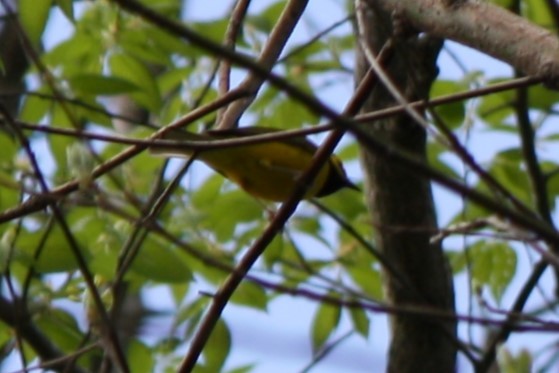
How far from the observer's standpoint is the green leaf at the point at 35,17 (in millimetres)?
3092

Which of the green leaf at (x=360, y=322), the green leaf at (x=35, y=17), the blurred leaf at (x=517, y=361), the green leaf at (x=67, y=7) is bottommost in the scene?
the blurred leaf at (x=517, y=361)

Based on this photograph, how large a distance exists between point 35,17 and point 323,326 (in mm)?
1532

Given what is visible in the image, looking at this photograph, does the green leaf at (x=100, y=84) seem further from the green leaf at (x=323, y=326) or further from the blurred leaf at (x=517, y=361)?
the blurred leaf at (x=517, y=361)

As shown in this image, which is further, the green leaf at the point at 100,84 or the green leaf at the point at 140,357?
the green leaf at the point at 140,357

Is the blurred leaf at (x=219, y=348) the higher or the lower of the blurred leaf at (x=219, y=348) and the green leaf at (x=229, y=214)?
the lower

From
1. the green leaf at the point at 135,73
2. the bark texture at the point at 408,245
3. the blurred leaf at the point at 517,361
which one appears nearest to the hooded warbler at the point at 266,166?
the bark texture at the point at 408,245

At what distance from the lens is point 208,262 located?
174 centimetres

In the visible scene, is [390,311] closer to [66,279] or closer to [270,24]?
[66,279]

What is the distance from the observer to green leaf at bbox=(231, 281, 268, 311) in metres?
3.78

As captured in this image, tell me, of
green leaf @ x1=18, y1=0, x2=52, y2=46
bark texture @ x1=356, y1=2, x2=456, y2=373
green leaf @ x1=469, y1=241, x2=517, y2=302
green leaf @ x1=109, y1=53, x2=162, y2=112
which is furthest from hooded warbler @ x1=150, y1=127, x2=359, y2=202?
green leaf @ x1=18, y1=0, x2=52, y2=46

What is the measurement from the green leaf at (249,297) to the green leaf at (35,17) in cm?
105

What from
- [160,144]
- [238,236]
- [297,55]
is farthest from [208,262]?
[297,55]

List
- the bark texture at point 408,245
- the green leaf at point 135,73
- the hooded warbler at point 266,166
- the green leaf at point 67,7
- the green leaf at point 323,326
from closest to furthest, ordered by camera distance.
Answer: the green leaf at point 67,7 → the bark texture at point 408,245 → the hooded warbler at point 266,166 → the green leaf at point 135,73 → the green leaf at point 323,326

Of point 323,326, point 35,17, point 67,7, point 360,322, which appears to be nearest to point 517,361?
point 67,7
